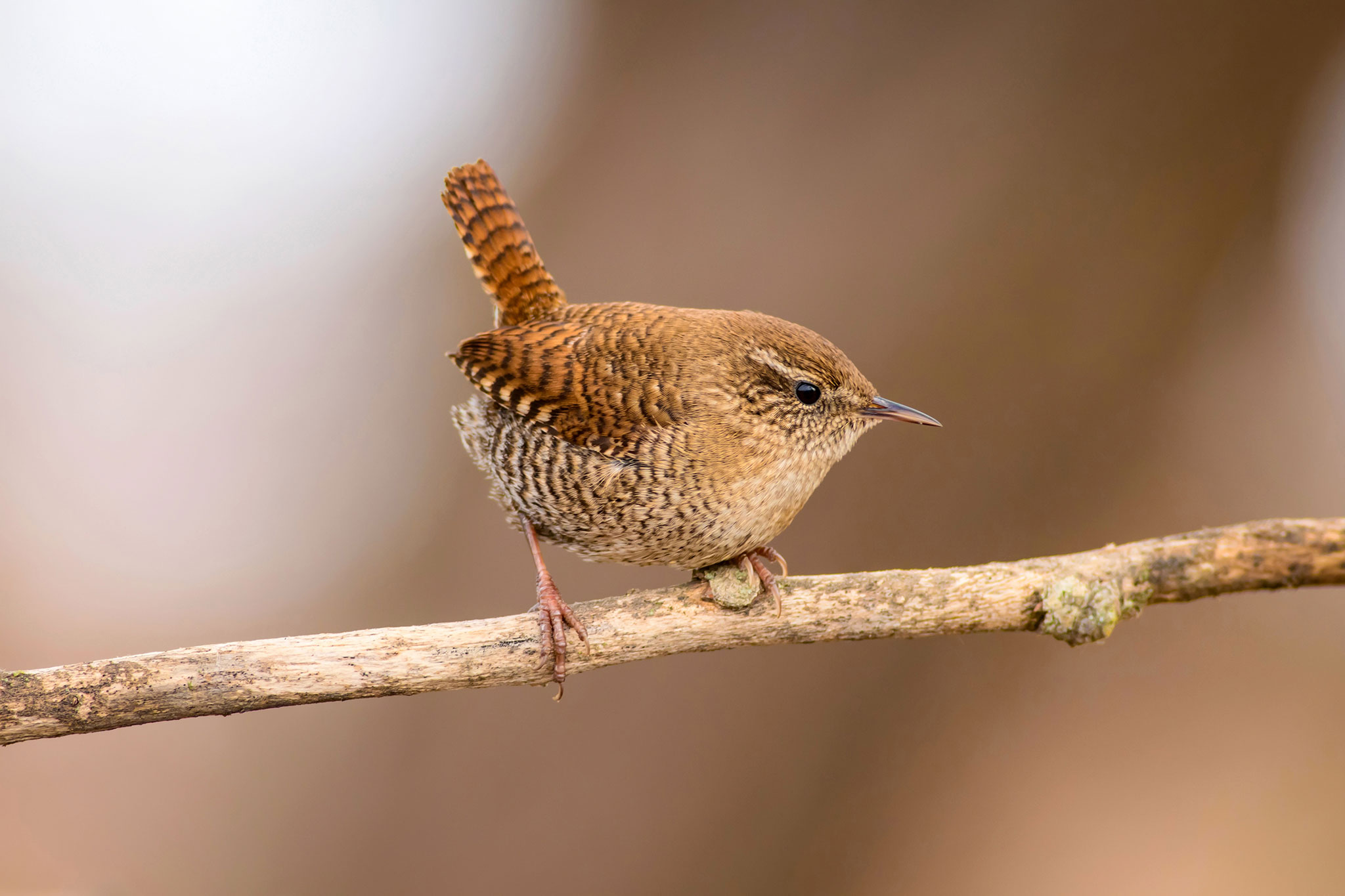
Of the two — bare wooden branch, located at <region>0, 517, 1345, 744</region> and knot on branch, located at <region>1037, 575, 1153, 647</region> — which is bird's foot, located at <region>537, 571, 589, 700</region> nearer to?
bare wooden branch, located at <region>0, 517, 1345, 744</region>

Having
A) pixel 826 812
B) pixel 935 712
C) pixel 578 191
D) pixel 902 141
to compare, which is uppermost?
pixel 578 191

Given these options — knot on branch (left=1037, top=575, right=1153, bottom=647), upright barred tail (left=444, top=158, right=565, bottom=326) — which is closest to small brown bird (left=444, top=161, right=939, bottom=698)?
upright barred tail (left=444, top=158, right=565, bottom=326)

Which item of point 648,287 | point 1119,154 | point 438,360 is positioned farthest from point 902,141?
point 438,360

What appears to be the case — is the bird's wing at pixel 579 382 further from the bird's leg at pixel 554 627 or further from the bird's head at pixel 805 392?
the bird's leg at pixel 554 627

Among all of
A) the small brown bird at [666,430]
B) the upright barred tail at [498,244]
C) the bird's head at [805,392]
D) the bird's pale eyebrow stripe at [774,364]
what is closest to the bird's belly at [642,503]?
the small brown bird at [666,430]

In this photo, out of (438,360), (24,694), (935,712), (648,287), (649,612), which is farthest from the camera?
(438,360)

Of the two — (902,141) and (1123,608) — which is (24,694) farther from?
(902,141)
